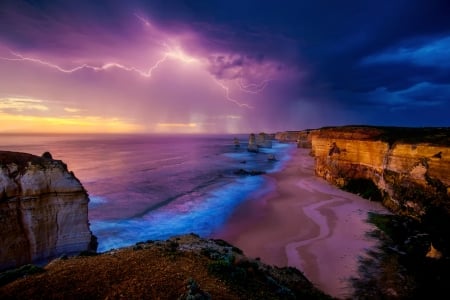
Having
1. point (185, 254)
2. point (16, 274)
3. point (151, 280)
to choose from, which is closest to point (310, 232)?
point (185, 254)

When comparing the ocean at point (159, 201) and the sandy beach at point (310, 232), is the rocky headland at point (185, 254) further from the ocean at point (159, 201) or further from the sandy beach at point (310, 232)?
the ocean at point (159, 201)

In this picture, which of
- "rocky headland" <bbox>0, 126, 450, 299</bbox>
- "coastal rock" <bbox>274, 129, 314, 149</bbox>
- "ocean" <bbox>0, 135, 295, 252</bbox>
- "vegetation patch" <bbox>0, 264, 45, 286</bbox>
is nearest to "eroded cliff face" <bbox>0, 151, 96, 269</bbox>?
"rocky headland" <bbox>0, 126, 450, 299</bbox>

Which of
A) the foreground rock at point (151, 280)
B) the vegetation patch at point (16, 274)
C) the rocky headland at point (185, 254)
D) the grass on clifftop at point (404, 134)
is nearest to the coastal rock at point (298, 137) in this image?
the grass on clifftop at point (404, 134)

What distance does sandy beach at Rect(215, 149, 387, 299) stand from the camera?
13.5m

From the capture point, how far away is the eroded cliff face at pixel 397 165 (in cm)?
1895

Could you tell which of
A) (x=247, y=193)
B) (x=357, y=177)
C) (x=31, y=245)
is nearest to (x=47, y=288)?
(x=31, y=245)

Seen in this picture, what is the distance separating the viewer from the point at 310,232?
1842 cm

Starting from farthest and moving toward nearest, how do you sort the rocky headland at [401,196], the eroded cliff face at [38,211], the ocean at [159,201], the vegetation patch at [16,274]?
the ocean at [159,201]
the rocky headland at [401,196]
the eroded cliff face at [38,211]
the vegetation patch at [16,274]

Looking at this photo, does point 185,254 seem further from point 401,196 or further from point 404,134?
point 404,134

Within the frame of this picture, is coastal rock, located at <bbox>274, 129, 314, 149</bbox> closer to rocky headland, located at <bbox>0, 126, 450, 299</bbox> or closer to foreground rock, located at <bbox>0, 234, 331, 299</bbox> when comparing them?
rocky headland, located at <bbox>0, 126, 450, 299</bbox>

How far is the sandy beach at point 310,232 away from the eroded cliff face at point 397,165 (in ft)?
9.04

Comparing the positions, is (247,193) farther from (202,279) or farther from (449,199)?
(202,279)

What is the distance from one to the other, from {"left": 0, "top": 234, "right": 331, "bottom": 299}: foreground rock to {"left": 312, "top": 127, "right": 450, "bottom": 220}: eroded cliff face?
1567 cm

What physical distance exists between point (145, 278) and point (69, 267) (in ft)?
8.55
